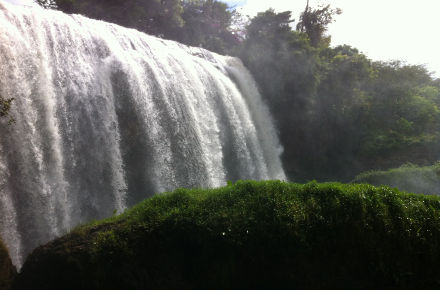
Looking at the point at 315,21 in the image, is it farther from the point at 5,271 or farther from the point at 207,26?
the point at 5,271

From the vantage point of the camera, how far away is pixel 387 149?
17.8m

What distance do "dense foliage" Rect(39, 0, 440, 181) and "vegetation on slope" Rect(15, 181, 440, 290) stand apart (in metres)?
13.9

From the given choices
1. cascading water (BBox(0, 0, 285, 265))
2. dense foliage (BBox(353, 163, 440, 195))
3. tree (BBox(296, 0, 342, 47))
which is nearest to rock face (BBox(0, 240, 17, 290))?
cascading water (BBox(0, 0, 285, 265))

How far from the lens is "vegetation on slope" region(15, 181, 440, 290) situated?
3.92 metres

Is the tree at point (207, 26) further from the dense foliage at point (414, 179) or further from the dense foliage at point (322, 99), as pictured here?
the dense foliage at point (414, 179)

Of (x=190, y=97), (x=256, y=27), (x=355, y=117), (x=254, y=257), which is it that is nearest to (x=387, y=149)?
(x=355, y=117)

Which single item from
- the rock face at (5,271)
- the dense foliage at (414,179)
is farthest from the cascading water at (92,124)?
the dense foliage at (414,179)

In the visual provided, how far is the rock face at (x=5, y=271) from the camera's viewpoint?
12.9ft

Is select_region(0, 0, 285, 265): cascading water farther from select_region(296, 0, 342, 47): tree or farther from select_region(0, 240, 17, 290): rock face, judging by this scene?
select_region(296, 0, 342, 47): tree

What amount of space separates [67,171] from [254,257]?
5.23m

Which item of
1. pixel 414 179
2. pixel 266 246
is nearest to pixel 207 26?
pixel 414 179

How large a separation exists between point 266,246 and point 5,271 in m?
3.25

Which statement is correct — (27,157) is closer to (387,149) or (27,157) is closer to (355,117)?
(387,149)

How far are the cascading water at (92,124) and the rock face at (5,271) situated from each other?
2103 mm
